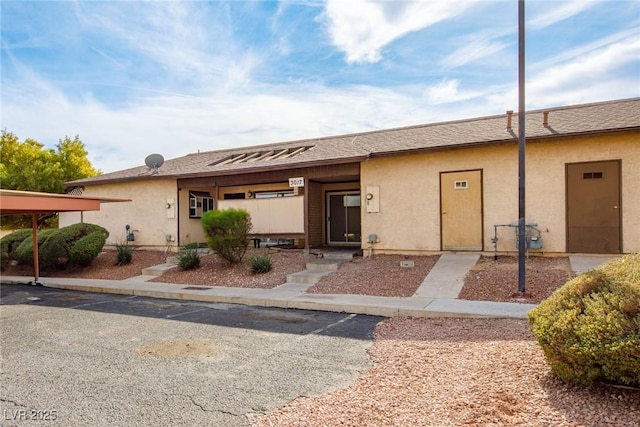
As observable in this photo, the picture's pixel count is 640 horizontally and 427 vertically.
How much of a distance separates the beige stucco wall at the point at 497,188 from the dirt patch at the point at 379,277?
34.0 inches

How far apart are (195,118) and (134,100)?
2.41 meters

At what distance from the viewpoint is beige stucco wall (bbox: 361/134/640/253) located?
418 inches

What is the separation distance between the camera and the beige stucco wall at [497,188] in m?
10.6

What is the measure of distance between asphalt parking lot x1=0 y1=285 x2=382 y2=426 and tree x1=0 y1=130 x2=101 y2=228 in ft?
65.0

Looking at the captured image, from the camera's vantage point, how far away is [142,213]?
59.6 feet

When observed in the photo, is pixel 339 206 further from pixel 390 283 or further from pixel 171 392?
pixel 171 392

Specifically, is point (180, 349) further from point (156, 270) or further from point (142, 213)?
point (142, 213)

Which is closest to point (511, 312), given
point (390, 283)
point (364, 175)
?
point (390, 283)

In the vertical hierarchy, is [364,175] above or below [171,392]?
above

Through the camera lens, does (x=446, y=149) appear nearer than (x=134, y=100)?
Yes

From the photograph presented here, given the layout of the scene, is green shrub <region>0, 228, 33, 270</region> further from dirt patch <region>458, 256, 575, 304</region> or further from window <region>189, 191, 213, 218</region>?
dirt patch <region>458, 256, 575, 304</region>

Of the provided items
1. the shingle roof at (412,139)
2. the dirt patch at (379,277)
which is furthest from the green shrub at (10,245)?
the dirt patch at (379,277)

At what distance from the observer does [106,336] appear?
6723 millimetres

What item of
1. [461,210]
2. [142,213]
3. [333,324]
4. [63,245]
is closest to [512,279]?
[461,210]
